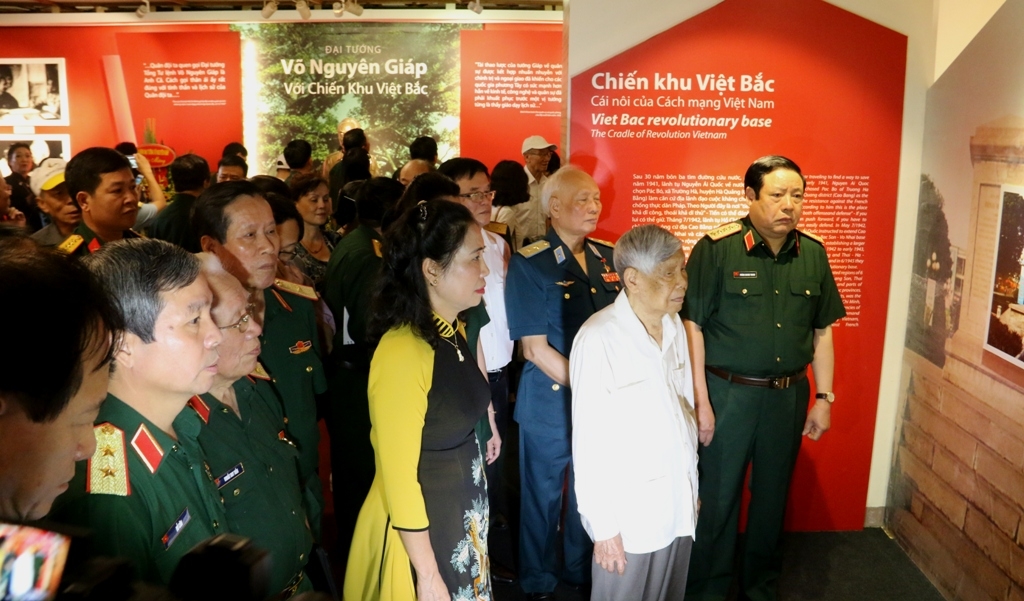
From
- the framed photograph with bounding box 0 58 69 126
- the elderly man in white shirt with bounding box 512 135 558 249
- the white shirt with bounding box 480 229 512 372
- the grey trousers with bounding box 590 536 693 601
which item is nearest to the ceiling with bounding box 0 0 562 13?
the framed photograph with bounding box 0 58 69 126

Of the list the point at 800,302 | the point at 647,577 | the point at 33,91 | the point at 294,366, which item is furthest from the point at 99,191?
the point at 33,91

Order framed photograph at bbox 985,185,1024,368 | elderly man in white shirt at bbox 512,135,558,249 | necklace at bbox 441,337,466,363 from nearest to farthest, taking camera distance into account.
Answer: necklace at bbox 441,337,466,363 < framed photograph at bbox 985,185,1024,368 < elderly man in white shirt at bbox 512,135,558,249

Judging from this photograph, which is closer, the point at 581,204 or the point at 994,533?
the point at 994,533

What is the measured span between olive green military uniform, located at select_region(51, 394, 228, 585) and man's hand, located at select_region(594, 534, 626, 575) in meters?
1.26

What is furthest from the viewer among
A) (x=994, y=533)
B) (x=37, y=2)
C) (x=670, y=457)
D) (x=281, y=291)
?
(x=37, y=2)

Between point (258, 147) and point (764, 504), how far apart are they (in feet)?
22.2

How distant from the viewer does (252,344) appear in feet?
6.29

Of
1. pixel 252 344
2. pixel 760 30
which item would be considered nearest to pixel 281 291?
pixel 252 344

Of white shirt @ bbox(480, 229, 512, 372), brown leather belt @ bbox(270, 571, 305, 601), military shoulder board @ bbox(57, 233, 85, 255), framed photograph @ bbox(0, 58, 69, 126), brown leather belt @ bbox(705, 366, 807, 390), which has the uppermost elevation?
framed photograph @ bbox(0, 58, 69, 126)

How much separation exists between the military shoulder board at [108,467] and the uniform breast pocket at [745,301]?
253 centimetres

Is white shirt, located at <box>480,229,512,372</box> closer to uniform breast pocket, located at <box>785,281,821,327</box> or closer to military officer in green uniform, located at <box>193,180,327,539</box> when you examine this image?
military officer in green uniform, located at <box>193,180,327,539</box>

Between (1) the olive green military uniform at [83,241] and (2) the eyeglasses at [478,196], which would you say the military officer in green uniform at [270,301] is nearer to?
(1) the olive green military uniform at [83,241]

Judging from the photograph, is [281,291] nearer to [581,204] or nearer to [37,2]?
[581,204]

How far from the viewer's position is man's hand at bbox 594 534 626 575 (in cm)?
246
